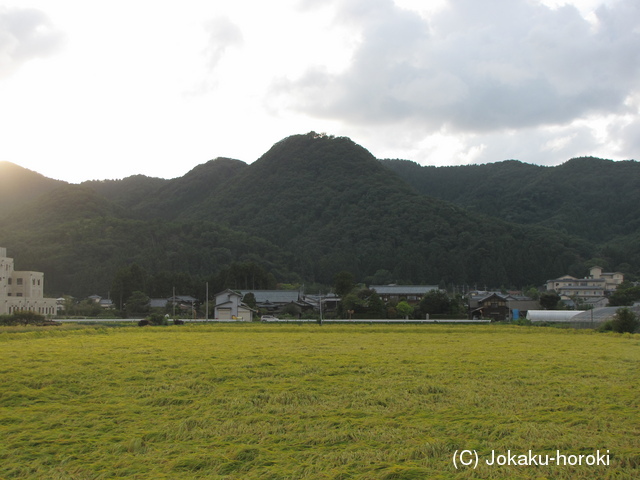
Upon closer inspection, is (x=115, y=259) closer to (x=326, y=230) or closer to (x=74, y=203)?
(x=74, y=203)

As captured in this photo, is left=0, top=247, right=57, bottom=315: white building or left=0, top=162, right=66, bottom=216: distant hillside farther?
left=0, top=162, right=66, bottom=216: distant hillside

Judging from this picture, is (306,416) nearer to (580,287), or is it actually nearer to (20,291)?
(20,291)

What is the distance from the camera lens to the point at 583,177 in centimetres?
12181

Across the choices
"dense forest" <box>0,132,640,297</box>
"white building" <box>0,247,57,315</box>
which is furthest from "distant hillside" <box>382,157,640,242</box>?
"white building" <box>0,247,57,315</box>

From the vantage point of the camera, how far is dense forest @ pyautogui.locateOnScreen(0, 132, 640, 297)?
3189 inches

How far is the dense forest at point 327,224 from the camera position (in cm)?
8100

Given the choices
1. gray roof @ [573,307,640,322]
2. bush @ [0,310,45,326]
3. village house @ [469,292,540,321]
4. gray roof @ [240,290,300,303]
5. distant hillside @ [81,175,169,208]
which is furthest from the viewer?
distant hillside @ [81,175,169,208]

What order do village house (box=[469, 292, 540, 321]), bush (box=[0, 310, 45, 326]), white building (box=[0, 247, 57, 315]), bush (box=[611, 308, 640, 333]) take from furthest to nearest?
1. village house (box=[469, 292, 540, 321])
2. white building (box=[0, 247, 57, 315])
3. bush (box=[0, 310, 45, 326])
4. bush (box=[611, 308, 640, 333])

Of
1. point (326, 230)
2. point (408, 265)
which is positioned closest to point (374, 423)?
point (408, 265)

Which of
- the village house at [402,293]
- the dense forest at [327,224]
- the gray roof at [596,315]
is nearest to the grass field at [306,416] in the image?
the gray roof at [596,315]

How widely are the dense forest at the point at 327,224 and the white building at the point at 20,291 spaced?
28.8 ft

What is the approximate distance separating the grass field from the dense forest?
48580 millimetres

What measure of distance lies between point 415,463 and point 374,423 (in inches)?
58.8

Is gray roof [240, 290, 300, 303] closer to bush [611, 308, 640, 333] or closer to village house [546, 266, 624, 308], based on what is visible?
bush [611, 308, 640, 333]
